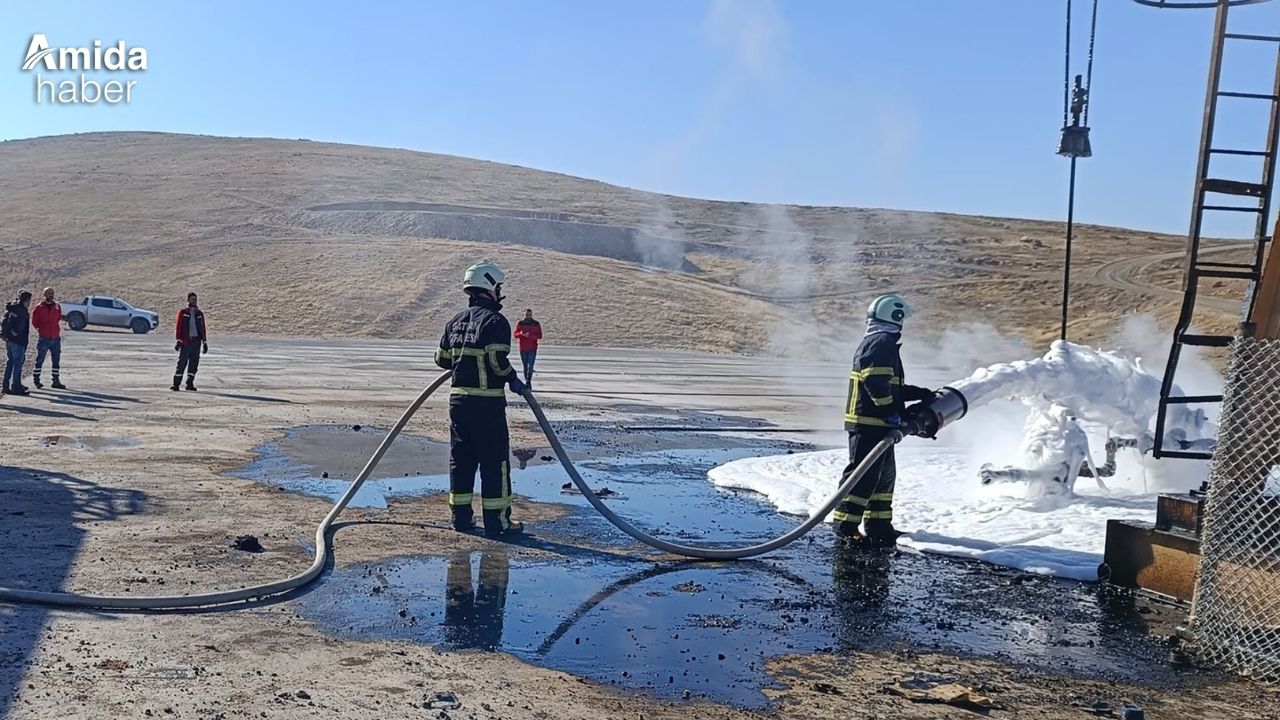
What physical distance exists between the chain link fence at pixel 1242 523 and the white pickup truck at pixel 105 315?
40894 millimetres

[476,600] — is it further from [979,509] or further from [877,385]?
[979,509]

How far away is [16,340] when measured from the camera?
1759cm

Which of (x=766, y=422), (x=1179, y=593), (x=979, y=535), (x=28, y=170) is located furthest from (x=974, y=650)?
(x=28, y=170)

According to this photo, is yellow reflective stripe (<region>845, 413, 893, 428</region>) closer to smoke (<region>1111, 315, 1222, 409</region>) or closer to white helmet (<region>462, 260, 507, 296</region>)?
white helmet (<region>462, 260, 507, 296</region>)

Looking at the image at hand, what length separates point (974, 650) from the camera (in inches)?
240

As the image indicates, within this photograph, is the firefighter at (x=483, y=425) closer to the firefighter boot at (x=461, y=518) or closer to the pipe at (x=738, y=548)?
the firefighter boot at (x=461, y=518)

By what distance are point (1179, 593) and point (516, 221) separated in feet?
214

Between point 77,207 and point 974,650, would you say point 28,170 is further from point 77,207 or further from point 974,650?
point 974,650

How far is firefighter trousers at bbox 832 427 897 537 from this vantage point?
8992mm

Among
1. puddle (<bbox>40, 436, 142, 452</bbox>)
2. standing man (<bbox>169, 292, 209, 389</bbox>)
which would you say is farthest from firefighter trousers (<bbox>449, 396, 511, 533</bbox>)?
standing man (<bbox>169, 292, 209, 389</bbox>)

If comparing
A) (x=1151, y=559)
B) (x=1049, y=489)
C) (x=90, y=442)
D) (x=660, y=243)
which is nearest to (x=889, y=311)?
(x=1049, y=489)

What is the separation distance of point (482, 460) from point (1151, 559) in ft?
15.7

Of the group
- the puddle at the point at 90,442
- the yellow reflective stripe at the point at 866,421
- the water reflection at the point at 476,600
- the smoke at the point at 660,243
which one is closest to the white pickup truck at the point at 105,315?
the puddle at the point at 90,442

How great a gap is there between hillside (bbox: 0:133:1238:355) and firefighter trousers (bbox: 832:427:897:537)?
35.9m
